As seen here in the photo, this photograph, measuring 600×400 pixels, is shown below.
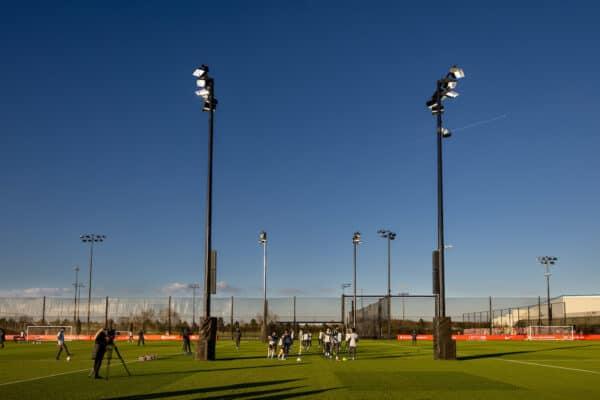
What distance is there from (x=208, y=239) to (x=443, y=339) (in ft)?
34.9

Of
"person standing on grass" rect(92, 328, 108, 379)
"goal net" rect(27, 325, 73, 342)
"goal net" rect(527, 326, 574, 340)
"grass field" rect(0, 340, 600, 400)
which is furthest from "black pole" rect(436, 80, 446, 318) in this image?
"goal net" rect(27, 325, 73, 342)

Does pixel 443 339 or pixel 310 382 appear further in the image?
pixel 443 339

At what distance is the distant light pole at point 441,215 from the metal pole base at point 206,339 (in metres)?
9.24

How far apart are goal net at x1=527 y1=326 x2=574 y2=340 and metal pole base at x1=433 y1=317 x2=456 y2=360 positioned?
44.6m

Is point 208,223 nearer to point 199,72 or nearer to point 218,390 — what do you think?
point 199,72

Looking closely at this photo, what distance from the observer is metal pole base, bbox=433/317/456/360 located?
25.6m

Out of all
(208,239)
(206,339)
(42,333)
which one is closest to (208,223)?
(208,239)

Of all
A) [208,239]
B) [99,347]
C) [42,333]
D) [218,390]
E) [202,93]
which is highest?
[202,93]

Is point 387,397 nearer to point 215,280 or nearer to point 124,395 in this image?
point 124,395

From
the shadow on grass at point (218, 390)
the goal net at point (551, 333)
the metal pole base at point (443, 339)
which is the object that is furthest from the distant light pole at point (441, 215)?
the goal net at point (551, 333)

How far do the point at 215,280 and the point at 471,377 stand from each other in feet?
37.2

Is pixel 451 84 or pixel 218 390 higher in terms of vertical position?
pixel 451 84

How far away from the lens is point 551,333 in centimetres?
6838

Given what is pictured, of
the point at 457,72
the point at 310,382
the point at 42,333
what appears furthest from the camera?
the point at 42,333
